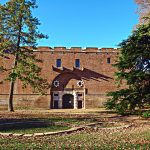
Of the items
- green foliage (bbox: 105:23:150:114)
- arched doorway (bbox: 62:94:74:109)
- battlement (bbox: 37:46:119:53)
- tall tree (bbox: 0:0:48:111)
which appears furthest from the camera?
battlement (bbox: 37:46:119:53)

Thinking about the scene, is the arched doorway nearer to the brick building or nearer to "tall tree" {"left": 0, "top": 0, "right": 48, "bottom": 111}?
the brick building

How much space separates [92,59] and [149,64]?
961 inches

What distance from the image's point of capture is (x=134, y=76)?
19.9 metres

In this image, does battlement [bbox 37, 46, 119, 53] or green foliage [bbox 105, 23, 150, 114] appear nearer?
green foliage [bbox 105, 23, 150, 114]

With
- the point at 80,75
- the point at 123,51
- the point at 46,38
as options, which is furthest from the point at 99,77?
the point at 123,51

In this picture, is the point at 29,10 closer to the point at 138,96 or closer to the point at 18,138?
the point at 138,96

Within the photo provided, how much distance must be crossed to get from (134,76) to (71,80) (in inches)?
965

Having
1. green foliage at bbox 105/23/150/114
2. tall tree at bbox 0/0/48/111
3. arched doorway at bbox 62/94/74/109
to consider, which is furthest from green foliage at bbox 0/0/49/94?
arched doorway at bbox 62/94/74/109

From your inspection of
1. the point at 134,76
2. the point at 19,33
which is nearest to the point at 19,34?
the point at 19,33

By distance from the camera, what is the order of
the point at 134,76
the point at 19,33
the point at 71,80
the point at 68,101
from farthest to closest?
the point at 68,101 < the point at 71,80 < the point at 19,33 < the point at 134,76

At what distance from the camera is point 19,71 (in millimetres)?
26641

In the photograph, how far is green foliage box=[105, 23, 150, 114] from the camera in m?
19.8

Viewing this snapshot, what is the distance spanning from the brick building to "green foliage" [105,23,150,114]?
22.7m

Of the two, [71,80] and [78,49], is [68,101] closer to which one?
[71,80]
